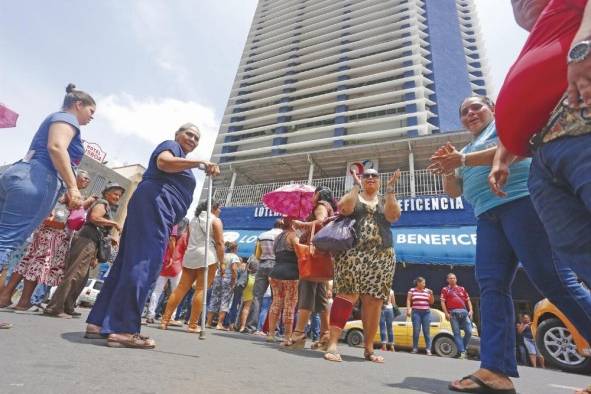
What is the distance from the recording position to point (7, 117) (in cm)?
852

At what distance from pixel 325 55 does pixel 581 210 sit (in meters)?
33.4

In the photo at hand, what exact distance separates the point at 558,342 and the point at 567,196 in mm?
4925

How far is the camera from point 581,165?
100 centimetres

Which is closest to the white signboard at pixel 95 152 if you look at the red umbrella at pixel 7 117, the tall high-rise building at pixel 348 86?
the tall high-rise building at pixel 348 86

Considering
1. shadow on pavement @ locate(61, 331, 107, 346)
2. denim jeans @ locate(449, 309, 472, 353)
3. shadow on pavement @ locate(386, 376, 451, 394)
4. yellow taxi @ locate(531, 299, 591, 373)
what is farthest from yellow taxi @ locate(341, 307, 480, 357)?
shadow on pavement @ locate(61, 331, 107, 346)

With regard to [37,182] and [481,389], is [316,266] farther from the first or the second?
[37,182]

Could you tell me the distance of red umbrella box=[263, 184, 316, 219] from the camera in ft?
17.5

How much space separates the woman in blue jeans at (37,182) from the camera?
7.52 ft

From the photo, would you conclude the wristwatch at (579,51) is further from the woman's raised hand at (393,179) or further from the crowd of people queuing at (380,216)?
the woman's raised hand at (393,179)

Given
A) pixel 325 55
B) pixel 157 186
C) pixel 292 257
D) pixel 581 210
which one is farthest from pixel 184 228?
pixel 325 55

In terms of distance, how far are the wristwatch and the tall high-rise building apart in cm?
1954

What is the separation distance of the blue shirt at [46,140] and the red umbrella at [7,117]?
7.74m

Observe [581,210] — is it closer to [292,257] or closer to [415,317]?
[292,257]

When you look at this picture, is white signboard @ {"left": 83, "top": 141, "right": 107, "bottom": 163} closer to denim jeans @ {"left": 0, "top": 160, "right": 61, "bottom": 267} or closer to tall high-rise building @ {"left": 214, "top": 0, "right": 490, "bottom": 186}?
tall high-rise building @ {"left": 214, "top": 0, "right": 490, "bottom": 186}
